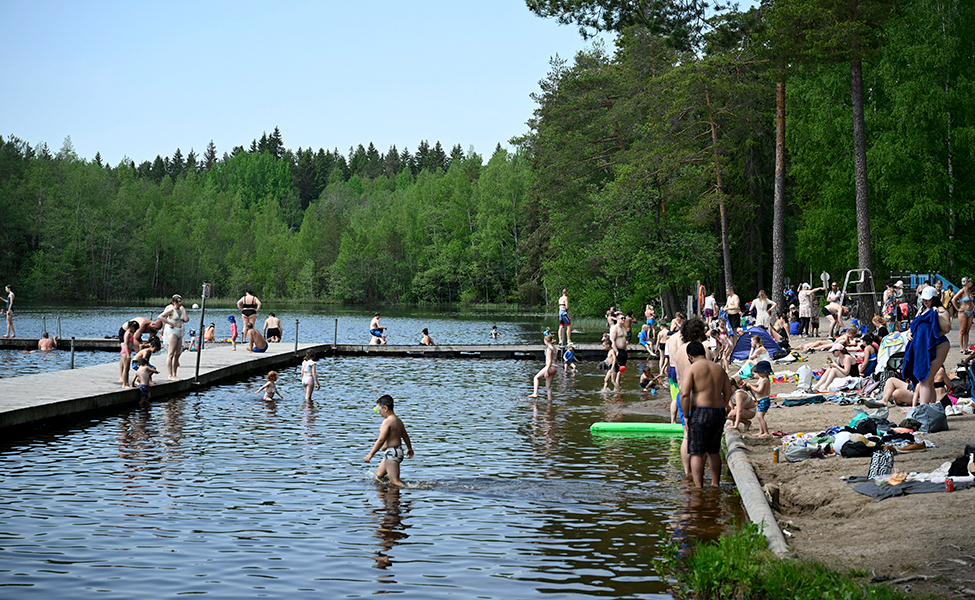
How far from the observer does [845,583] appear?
5902mm

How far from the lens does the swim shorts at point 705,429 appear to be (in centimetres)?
1057

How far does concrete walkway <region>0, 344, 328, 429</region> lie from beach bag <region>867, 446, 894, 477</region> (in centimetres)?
1260

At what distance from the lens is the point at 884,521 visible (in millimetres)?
8148

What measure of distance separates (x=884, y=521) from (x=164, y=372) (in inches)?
723

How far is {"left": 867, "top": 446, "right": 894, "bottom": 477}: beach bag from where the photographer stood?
984 centimetres

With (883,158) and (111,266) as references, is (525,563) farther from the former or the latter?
(111,266)

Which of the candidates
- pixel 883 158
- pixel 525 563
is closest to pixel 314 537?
pixel 525 563

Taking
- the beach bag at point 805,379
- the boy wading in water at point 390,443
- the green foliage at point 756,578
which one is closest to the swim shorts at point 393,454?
the boy wading in water at point 390,443

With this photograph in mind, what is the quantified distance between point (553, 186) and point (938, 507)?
45780 millimetres

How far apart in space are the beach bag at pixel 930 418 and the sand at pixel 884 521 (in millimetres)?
139

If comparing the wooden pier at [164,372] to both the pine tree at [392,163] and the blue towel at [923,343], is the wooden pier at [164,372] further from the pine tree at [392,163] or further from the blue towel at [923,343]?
the pine tree at [392,163]

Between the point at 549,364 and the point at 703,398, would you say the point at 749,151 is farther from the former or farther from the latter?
the point at 703,398

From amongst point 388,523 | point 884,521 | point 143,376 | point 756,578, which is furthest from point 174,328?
point 756,578

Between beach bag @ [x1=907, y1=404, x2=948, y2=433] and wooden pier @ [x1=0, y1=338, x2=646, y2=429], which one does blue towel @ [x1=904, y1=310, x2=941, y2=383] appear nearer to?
beach bag @ [x1=907, y1=404, x2=948, y2=433]
